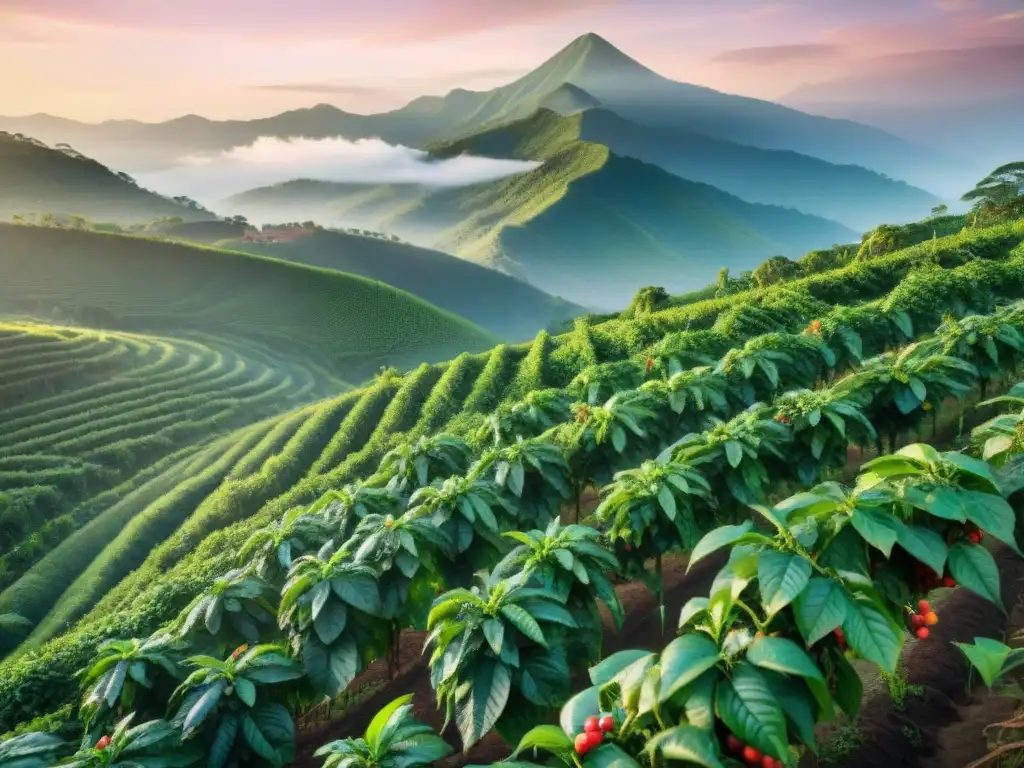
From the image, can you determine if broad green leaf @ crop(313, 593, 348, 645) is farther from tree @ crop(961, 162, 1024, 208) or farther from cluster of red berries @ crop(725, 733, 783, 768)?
tree @ crop(961, 162, 1024, 208)

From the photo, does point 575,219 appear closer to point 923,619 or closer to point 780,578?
point 923,619

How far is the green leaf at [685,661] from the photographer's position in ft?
5.60

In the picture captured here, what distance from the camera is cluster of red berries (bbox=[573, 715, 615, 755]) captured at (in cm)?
184

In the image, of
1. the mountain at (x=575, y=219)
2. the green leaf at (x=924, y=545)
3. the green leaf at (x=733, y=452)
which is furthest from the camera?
the mountain at (x=575, y=219)

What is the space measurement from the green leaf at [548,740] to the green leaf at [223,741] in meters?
1.88

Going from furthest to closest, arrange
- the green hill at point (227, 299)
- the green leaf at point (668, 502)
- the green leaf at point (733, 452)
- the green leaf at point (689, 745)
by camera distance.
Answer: the green hill at point (227, 299) < the green leaf at point (733, 452) < the green leaf at point (668, 502) < the green leaf at point (689, 745)

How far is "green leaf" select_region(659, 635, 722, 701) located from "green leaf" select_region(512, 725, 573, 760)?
0.33 m

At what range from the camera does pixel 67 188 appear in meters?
86.6

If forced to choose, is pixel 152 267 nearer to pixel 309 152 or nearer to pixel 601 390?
pixel 601 390

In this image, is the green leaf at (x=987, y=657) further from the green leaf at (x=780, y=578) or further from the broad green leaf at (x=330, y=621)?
the broad green leaf at (x=330, y=621)

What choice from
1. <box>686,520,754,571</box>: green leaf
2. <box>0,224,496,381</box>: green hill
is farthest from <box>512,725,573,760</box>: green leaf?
<box>0,224,496,381</box>: green hill

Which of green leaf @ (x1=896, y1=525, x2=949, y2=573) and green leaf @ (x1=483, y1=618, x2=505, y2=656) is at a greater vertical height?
green leaf @ (x1=896, y1=525, x2=949, y2=573)

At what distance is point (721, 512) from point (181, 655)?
11.5 feet

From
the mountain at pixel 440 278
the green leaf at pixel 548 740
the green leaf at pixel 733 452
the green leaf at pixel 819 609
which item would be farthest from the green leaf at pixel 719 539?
the mountain at pixel 440 278
